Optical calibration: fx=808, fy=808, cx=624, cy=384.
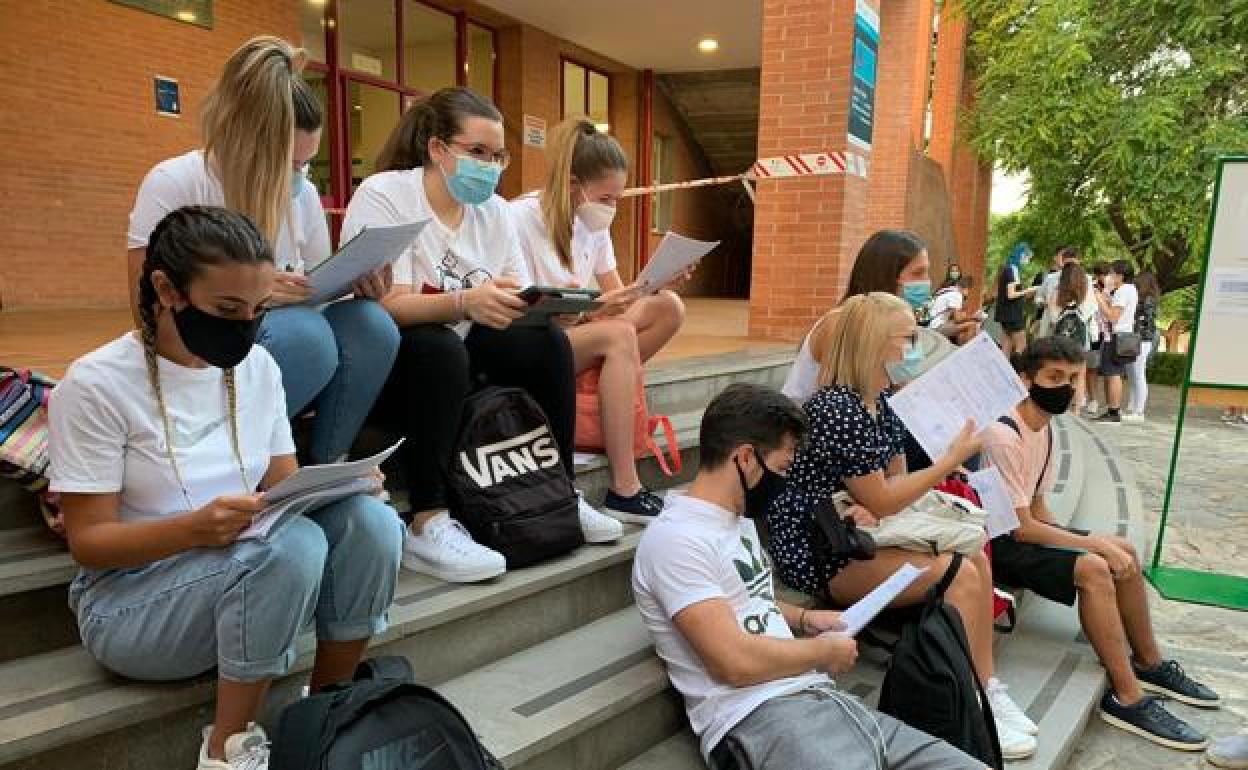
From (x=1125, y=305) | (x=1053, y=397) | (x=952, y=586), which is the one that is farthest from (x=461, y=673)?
(x=1125, y=305)

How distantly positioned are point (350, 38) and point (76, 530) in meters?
8.49

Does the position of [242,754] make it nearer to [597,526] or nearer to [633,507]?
[597,526]

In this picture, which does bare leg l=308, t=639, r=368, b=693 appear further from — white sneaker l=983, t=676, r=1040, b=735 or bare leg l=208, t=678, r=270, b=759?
white sneaker l=983, t=676, r=1040, b=735

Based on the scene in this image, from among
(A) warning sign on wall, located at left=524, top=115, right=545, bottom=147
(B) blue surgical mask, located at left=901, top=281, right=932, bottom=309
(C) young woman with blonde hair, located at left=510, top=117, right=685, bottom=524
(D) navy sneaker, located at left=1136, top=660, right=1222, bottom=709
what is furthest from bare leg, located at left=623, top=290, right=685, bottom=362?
(A) warning sign on wall, located at left=524, top=115, right=545, bottom=147

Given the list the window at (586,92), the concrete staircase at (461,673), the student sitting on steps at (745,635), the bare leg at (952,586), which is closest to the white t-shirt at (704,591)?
the student sitting on steps at (745,635)

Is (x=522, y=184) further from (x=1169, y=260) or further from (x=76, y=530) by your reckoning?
(x=1169, y=260)

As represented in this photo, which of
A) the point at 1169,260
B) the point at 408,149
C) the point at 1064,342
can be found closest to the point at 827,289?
the point at 1064,342

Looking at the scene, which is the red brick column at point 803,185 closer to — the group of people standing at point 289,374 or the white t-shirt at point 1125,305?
the group of people standing at point 289,374

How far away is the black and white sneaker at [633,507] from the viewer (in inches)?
111

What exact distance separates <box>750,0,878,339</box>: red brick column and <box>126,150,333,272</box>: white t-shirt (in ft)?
16.1

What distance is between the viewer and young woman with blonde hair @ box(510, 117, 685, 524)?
280cm

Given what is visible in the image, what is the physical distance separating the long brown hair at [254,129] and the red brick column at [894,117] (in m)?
8.99

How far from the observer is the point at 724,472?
2.04m

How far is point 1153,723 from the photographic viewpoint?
8.93ft
